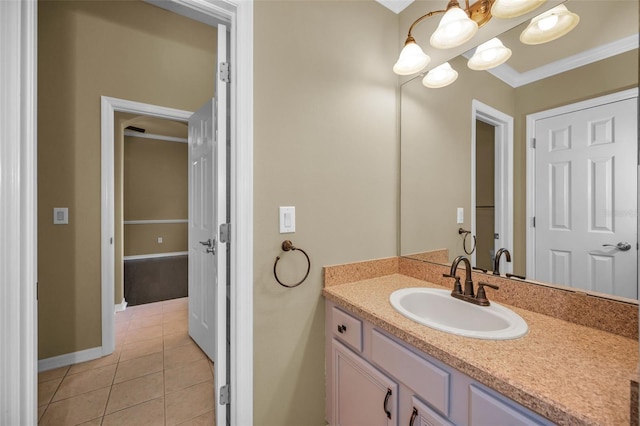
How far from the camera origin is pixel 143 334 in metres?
2.65

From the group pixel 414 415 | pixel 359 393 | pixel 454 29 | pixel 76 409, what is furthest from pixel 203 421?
pixel 454 29

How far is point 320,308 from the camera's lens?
57.5 inches

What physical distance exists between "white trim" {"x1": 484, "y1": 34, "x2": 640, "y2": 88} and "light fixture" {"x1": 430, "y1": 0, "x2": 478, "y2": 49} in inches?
8.3

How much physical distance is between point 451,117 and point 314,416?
1.79 meters

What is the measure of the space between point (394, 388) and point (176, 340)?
2265 mm

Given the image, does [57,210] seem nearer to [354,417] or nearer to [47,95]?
[47,95]

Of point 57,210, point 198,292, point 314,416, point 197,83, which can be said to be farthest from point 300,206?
point 197,83

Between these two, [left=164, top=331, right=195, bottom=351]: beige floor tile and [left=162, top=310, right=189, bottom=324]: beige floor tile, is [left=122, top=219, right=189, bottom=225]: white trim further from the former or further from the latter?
[left=164, top=331, right=195, bottom=351]: beige floor tile

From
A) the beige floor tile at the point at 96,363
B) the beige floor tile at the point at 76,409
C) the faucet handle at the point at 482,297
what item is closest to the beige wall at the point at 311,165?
the faucet handle at the point at 482,297

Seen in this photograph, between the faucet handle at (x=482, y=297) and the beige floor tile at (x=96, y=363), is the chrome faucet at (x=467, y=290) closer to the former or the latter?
the faucet handle at (x=482, y=297)

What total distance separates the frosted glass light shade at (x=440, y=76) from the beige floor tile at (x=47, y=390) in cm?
308

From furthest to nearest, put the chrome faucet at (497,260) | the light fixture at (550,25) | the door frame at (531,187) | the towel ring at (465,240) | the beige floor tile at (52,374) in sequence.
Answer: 1. the beige floor tile at (52,374)
2. the towel ring at (465,240)
3. the chrome faucet at (497,260)
4. the door frame at (531,187)
5. the light fixture at (550,25)

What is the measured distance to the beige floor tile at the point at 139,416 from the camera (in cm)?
160

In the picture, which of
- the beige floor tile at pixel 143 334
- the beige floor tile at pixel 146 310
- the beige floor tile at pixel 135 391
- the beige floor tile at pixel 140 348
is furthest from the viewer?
the beige floor tile at pixel 146 310
